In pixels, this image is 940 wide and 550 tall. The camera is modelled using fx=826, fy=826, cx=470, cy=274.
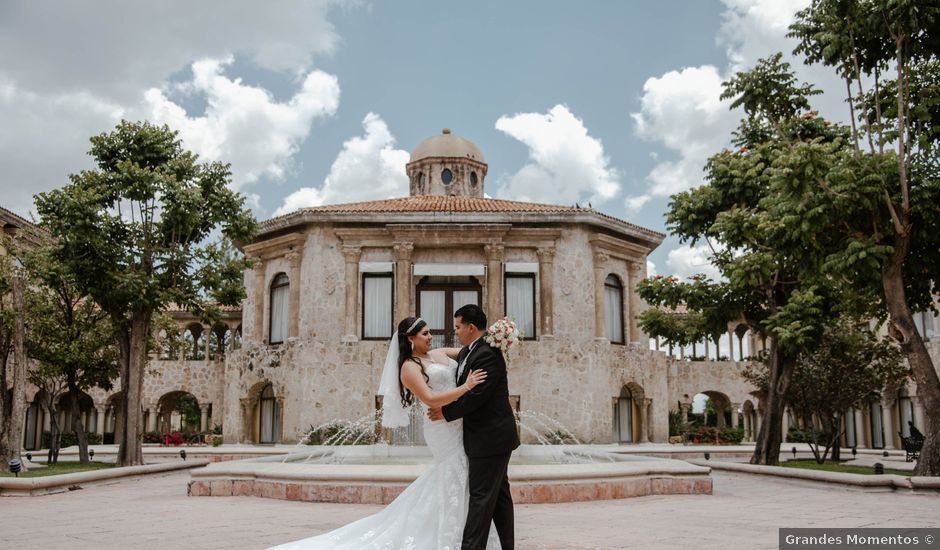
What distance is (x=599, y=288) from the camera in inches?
1094

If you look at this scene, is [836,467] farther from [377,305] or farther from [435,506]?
[435,506]

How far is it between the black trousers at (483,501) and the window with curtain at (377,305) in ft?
69.7

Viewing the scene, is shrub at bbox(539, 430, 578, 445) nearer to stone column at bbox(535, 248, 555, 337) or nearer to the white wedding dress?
stone column at bbox(535, 248, 555, 337)

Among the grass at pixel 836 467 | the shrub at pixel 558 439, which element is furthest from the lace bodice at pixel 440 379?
the shrub at pixel 558 439

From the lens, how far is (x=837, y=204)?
45.6ft

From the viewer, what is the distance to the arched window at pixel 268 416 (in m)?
28.4

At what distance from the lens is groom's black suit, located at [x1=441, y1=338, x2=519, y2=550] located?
18.9 feet

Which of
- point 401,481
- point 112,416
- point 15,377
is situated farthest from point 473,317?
point 112,416

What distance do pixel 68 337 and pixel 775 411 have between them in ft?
56.4

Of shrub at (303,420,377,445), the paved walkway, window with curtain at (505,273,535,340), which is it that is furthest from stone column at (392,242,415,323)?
the paved walkway

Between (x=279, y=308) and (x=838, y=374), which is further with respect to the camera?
(x=279, y=308)

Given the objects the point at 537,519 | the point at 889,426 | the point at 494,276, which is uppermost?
the point at 494,276

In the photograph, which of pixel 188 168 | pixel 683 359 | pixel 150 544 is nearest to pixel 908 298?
pixel 150 544

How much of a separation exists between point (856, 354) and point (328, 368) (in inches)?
599
